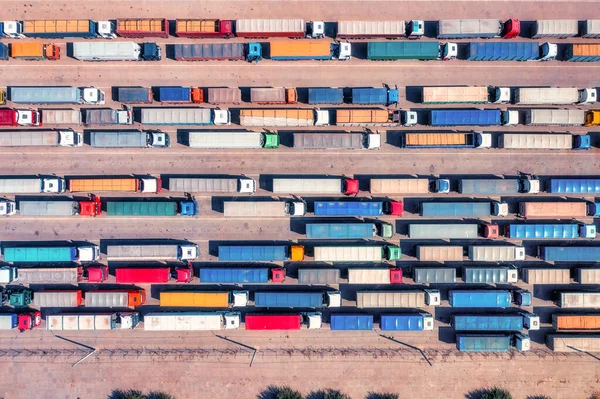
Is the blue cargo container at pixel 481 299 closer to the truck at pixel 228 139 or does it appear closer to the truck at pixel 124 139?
the truck at pixel 228 139

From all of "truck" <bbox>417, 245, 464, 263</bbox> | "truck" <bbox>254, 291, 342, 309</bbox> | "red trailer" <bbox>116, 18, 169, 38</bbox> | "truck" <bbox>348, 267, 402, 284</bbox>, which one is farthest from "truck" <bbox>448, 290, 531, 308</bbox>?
"red trailer" <bbox>116, 18, 169, 38</bbox>

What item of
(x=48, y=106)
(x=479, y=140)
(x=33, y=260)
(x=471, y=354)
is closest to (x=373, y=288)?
(x=471, y=354)

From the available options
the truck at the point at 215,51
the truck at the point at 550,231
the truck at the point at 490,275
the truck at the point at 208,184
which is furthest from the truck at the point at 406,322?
the truck at the point at 215,51

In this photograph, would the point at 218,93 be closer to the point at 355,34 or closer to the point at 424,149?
the point at 355,34

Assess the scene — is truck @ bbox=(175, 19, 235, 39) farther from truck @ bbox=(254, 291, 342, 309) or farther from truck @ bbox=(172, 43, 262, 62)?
truck @ bbox=(254, 291, 342, 309)

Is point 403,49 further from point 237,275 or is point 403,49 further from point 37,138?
point 37,138

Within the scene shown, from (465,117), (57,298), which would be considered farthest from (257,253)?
(465,117)
